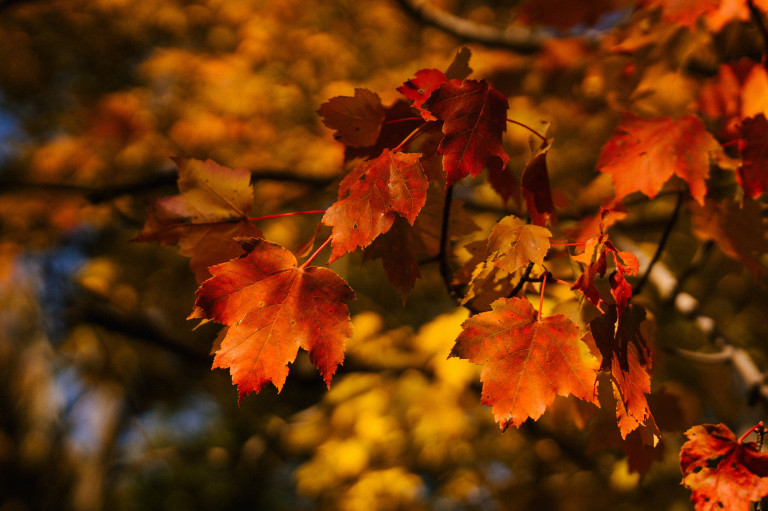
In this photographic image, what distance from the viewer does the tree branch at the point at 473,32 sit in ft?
9.45

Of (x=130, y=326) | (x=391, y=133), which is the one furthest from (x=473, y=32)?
(x=130, y=326)

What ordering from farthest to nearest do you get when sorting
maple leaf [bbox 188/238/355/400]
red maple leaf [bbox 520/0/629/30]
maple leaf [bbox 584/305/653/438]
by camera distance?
red maple leaf [bbox 520/0/629/30] < maple leaf [bbox 188/238/355/400] < maple leaf [bbox 584/305/653/438]

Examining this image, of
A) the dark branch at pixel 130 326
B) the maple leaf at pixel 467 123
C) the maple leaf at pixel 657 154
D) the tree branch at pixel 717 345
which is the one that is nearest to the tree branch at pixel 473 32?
the tree branch at pixel 717 345

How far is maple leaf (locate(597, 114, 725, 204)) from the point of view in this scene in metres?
1.20

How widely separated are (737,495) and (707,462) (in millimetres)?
71

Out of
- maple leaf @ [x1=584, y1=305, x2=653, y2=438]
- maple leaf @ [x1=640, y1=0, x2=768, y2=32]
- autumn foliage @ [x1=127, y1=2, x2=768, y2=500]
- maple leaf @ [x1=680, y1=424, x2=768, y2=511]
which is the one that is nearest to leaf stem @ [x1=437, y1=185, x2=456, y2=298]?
autumn foliage @ [x1=127, y1=2, x2=768, y2=500]

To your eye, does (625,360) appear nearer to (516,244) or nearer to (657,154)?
(516,244)

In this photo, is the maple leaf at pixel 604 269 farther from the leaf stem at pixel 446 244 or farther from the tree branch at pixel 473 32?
the tree branch at pixel 473 32

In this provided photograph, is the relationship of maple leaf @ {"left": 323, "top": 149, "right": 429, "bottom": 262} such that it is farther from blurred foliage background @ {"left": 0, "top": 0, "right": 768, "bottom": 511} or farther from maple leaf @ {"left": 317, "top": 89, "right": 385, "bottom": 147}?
blurred foliage background @ {"left": 0, "top": 0, "right": 768, "bottom": 511}

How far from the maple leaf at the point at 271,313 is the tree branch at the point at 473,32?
2.40 metres

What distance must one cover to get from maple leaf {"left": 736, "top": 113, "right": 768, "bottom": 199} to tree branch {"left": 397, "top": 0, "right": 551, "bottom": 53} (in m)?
1.89

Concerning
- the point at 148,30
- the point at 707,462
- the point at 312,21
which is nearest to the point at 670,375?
the point at 707,462

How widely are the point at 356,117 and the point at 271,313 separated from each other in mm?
453

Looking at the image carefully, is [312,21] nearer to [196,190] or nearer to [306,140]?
[306,140]
